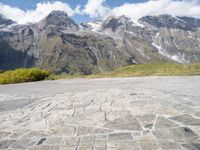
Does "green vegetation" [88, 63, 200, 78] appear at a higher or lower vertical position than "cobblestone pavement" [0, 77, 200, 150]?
higher

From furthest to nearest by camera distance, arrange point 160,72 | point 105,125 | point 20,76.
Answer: point 160,72 → point 20,76 → point 105,125

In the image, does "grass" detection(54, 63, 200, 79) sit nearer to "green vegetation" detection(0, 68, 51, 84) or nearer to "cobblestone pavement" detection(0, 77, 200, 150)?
"green vegetation" detection(0, 68, 51, 84)

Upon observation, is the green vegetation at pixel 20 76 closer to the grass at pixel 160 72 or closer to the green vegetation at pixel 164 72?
the grass at pixel 160 72

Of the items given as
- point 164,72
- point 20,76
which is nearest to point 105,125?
point 20,76

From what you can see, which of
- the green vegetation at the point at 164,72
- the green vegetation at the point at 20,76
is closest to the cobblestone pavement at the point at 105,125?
the green vegetation at the point at 164,72

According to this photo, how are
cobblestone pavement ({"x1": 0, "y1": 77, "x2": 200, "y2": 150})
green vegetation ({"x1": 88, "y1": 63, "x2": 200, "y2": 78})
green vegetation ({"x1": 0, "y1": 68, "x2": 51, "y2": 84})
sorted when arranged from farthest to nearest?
1. green vegetation ({"x1": 0, "y1": 68, "x2": 51, "y2": 84})
2. green vegetation ({"x1": 88, "y1": 63, "x2": 200, "y2": 78})
3. cobblestone pavement ({"x1": 0, "y1": 77, "x2": 200, "y2": 150})

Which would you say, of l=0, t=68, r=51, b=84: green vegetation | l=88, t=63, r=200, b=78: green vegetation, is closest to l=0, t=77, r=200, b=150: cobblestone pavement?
l=88, t=63, r=200, b=78: green vegetation

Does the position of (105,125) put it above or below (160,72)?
below

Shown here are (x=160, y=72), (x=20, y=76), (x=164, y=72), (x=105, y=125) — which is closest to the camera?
(x=105, y=125)

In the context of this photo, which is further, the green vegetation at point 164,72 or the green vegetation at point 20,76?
the green vegetation at point 20,76

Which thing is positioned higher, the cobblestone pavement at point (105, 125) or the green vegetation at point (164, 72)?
the green vegetation at point (164, 72)

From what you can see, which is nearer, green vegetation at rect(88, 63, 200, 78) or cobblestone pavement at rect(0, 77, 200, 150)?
cobblestone pavement at rect(0, 77, 200, 150)

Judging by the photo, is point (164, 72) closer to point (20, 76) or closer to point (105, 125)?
point (20, 76)

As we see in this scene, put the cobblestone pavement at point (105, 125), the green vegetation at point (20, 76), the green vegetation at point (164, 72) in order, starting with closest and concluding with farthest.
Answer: the cobblestone pavement at point (105, 125) < the green vegetation at point (164, 72) < the green vegetation at point (20, 76)
